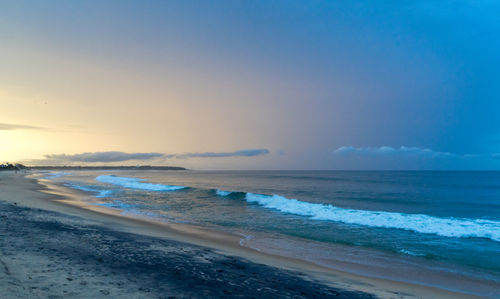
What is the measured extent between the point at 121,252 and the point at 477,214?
2775cm

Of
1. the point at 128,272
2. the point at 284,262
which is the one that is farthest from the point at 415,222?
the point at 128,272

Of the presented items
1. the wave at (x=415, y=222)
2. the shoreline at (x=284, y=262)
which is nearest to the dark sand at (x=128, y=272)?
the shoreline at (x=284, y=262)

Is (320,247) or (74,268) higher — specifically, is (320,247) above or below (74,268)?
below

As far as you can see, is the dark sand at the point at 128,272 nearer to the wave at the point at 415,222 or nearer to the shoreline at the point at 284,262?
the shoreline at the point at 284,262

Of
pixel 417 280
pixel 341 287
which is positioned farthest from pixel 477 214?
pixel 341 287

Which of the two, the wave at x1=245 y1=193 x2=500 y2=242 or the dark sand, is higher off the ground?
the dark sand

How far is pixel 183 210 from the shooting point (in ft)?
84.6

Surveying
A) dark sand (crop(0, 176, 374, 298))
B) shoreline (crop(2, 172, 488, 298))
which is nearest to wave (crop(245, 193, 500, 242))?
shoreline (crop(2, 172, 488, 298))

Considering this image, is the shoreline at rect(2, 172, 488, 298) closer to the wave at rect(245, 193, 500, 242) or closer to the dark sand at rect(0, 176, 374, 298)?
the dark sand at rect(0, 176, 374, 298)

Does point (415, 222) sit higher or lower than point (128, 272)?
lower

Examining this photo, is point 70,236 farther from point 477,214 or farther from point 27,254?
point 477,214

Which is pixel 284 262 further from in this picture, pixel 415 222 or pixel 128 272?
pixel 415 222

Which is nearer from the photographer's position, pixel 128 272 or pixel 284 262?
pixel 128 272

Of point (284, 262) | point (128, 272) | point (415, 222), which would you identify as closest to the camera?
point (128, 272)
